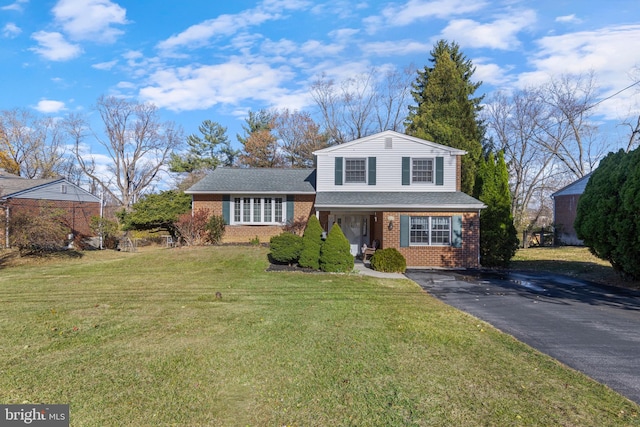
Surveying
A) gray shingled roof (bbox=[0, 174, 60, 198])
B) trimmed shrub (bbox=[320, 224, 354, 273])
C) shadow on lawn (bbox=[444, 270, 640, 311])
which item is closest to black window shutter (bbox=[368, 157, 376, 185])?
trimmed shrub (bbox=[320, 224, 354, 273])

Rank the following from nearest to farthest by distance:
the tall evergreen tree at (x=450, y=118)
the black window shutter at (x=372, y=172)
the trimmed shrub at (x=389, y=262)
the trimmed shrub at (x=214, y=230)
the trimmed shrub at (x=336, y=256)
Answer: the trimmed shrub at (x=336, y=256) < the trimmed shrub at (x=389, y=262) < the black window shutter at (x=372, y=172) < the trimmed shrub at (x=214, y=230) < the tall evergreen tree at (x=450, y=118)

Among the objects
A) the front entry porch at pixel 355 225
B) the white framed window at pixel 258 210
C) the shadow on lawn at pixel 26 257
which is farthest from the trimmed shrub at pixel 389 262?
the shadow on lawn at pixel 26 257

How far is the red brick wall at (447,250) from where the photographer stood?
15.1 meters

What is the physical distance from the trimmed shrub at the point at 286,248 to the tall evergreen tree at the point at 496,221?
802 centimetres

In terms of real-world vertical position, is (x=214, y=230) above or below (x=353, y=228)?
below

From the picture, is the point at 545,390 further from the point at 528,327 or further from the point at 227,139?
the point at 227,139

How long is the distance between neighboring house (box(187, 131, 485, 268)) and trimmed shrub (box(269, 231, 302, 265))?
7.74 feet

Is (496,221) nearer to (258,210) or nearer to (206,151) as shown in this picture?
(258,210)

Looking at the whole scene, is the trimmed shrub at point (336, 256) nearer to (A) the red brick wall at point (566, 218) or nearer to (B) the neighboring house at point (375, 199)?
(B) the neighboring house at point (375, 199)

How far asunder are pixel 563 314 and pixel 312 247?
784 cm

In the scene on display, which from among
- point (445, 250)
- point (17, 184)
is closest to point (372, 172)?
point (445, 250)

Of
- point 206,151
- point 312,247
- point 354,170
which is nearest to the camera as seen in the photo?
point 312,247

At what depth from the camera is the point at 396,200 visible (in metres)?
15.5

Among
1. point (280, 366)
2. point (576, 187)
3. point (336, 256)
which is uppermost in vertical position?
point (576, 187)
